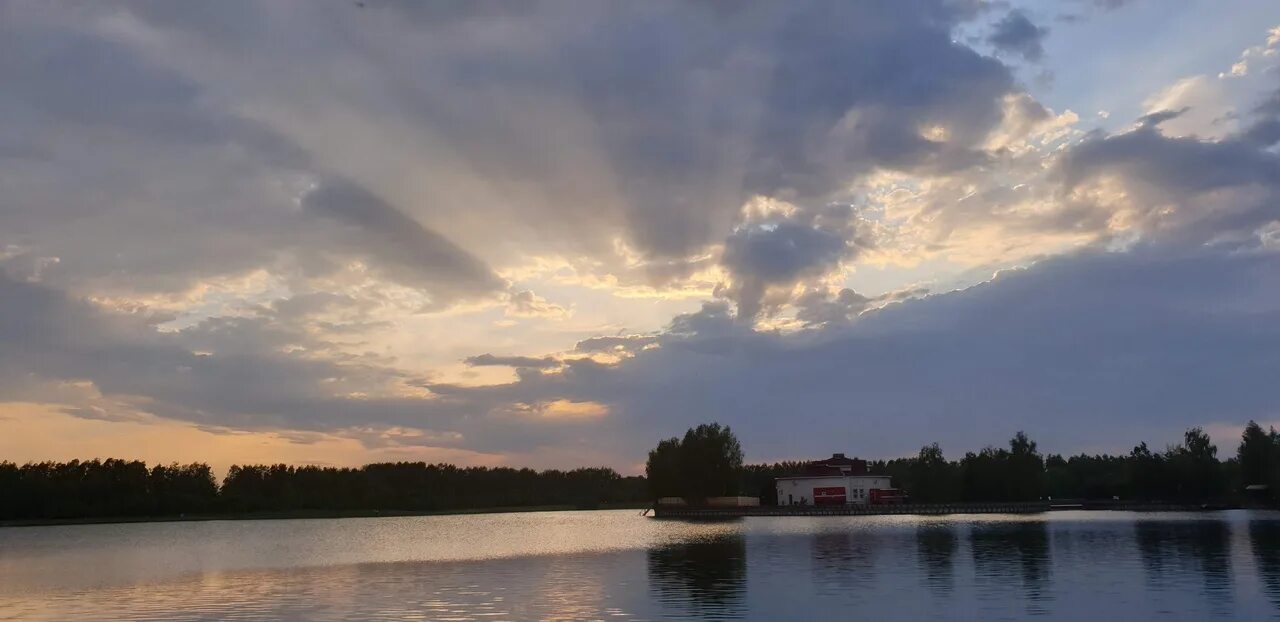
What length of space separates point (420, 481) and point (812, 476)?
97565 mm

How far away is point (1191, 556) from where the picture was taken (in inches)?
1663

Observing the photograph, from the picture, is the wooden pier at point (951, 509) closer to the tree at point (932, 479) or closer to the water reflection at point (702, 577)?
the tree at point (932, 479)

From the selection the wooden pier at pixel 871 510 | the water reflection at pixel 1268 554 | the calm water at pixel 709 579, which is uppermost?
the wooden pier at pixel 871 510

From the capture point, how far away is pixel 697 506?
13450cm

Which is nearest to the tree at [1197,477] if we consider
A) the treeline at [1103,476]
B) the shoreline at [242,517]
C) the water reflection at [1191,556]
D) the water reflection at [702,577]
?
the treeline at [1103,476]

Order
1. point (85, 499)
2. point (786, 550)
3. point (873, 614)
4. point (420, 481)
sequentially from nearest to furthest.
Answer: point (873, 614) < point (786, 550) < point (85, 499) < point (420, 481)

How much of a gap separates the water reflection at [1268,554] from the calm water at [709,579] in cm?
11

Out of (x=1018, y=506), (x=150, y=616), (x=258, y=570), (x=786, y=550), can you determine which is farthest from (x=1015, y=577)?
(x=1018, y=506)

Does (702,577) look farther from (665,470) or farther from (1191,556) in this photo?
(665,470)

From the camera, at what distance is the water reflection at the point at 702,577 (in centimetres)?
2972

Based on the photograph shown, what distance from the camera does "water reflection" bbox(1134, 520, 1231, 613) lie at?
31.9 metres

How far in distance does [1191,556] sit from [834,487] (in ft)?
297

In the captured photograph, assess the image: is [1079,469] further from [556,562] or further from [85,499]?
[85,499]

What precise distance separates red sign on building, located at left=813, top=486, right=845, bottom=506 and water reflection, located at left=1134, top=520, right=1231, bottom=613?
210ft
